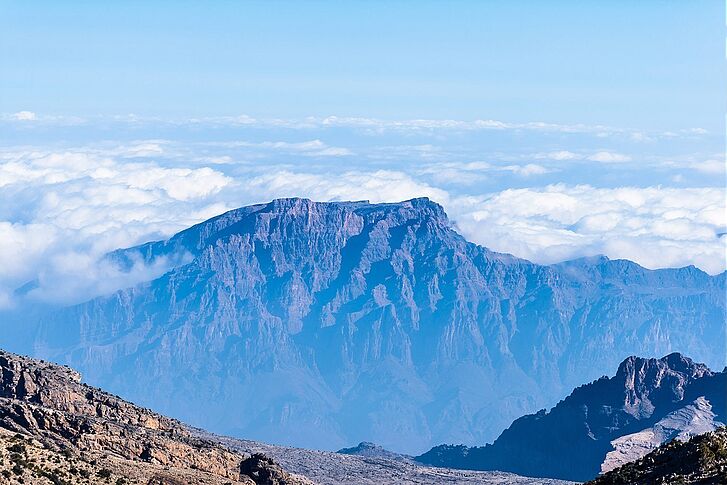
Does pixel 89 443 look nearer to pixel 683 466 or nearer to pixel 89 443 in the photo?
pixel 89 443

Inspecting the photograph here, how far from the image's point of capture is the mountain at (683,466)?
55.5 metres

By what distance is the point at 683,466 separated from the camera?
57.8 m

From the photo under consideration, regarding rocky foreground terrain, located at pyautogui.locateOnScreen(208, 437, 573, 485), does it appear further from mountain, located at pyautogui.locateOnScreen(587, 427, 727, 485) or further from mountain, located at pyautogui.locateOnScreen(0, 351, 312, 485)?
mountain, located at pyautogui.locateOnScreen(587, 427, 727, 485)

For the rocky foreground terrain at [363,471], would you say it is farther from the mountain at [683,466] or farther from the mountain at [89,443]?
the mountain at [683,466]

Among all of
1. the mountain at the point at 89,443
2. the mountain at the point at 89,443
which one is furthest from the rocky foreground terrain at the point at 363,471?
the mountain at the point at 89,443

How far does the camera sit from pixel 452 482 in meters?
177

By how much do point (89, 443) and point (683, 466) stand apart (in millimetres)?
50174

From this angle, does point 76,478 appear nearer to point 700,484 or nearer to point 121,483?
point 121,483

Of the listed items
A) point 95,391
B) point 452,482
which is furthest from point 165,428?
point 452,482

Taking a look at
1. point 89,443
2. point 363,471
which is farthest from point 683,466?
point 363,471

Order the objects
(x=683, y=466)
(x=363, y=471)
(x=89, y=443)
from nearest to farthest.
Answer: (x=683, y=466)
(x=89, y=443)
(x=363, y=471)

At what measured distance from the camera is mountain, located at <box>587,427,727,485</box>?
5553cm

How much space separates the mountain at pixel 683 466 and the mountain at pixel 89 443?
37.1 meters

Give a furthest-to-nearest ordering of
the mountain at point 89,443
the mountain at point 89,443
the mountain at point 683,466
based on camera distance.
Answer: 1. the mountain at point 89,443
2. the mountain at point 89,443
3. the mountain at point 683,466
